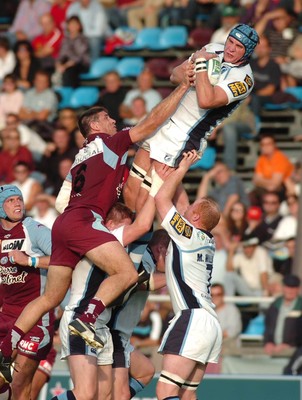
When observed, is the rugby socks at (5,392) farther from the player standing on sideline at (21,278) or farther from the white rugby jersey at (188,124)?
the white rugby jersey at (188,124)

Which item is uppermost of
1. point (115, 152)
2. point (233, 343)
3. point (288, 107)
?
point (115, 152)

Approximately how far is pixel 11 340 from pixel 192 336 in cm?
158

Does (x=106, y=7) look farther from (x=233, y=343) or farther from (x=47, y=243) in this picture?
(x=47, y=243)

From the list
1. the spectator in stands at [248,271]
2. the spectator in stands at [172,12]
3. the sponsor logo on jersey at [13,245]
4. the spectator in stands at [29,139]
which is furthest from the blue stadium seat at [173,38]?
the sponsor logo on jersey at [13,245]

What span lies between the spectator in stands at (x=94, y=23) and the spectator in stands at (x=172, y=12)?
34.5 inches

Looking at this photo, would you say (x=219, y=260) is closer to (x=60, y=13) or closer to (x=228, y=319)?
(x=228, y=319)

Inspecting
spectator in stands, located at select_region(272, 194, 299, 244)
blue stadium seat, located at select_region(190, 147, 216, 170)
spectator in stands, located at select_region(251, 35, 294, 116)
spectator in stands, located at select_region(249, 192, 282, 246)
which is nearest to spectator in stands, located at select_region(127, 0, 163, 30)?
spectator in stands, located at select_region(251, 35, 294, 116)

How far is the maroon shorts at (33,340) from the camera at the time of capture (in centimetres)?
1301

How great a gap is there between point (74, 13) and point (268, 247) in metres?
6.39

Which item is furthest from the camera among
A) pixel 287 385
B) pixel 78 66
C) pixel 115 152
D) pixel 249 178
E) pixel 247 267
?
pixel 78 66

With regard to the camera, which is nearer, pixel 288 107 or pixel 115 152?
pixel 115 152

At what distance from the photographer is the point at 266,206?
1791 centimetres

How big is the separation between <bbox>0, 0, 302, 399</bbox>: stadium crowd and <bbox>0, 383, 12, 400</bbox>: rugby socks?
300 cm

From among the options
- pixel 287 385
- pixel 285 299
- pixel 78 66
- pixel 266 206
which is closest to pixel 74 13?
pixel 78 66
